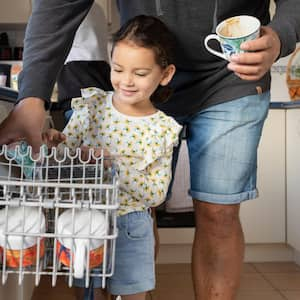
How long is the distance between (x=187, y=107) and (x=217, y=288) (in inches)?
17.1

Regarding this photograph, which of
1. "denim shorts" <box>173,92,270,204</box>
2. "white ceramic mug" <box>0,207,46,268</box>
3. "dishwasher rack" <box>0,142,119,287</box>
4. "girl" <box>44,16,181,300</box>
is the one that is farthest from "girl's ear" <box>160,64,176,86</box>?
"white ceramic mug" <box>0,207,46,268</box>

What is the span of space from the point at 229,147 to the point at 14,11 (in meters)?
2.12

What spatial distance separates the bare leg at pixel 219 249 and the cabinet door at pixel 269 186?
1.41m

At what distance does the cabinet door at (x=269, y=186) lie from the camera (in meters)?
2.62

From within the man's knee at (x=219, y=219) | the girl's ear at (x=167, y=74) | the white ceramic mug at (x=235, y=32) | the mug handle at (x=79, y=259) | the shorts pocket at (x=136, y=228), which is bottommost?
the man's knee at (x=219, y=219)

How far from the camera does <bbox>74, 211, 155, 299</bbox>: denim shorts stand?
0.98 metres

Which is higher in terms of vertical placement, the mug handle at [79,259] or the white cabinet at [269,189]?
the mug handle at [79,259]

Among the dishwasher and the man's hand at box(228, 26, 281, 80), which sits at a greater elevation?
the man's hand at box(228, 26, 281, 80)

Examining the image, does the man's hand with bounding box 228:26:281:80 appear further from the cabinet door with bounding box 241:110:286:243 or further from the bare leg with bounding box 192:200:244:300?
the cabinet door with bounding box 241:110:286:243

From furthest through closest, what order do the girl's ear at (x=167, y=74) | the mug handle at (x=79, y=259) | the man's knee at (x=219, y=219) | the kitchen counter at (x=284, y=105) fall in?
1. the kitchen counter at (x=284, y=105)
2. the man's knee at (x=219, y=219)
3. the girl's ear at (x=167, y=74)
4. the mug handle at (x=79, y=259)

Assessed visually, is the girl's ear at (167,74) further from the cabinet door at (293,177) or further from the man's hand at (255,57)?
the cabinet door at (293,177)

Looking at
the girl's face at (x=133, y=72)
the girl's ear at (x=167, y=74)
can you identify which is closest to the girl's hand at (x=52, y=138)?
the girl's face at (x=133, y=72)

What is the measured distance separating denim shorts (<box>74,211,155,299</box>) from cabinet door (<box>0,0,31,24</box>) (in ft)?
7.18

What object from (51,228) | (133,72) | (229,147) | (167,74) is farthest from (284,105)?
(51,228)
